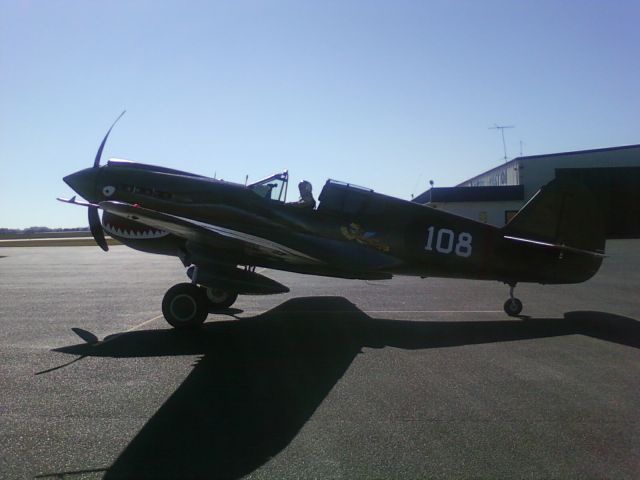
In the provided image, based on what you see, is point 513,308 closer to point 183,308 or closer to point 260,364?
point 260,364

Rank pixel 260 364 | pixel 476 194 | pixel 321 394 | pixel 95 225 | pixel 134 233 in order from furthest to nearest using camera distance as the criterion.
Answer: pixel 476 194, pixel 95 225, pixel 134 233, pixel 260 364, pixel 321 394

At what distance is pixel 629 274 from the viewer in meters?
15.9

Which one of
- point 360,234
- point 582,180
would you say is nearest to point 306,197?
point 360,234

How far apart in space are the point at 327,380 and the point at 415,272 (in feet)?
13.7

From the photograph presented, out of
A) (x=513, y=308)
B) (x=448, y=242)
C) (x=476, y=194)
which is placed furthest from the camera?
(x=476, y=194)

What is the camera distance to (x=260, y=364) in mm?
5902

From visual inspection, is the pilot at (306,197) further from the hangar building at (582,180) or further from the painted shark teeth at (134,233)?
the hangar building at (582,180)

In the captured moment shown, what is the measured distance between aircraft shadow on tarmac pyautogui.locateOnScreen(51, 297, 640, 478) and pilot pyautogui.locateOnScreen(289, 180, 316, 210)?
6.45ft

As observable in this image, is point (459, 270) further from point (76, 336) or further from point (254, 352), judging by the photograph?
point (76, 336)

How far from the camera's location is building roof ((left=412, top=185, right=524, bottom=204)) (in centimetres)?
4178

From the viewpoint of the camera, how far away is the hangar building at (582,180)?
133ft

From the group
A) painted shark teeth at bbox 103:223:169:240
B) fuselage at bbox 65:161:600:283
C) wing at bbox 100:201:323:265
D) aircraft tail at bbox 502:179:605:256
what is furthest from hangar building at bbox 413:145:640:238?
wing at bbox 100:201:323:265

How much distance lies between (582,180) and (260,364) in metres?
41.2

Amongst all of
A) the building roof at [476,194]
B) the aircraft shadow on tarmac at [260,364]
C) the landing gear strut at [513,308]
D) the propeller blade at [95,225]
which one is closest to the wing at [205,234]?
the aircraft shadow on tarmac at [260,364]
